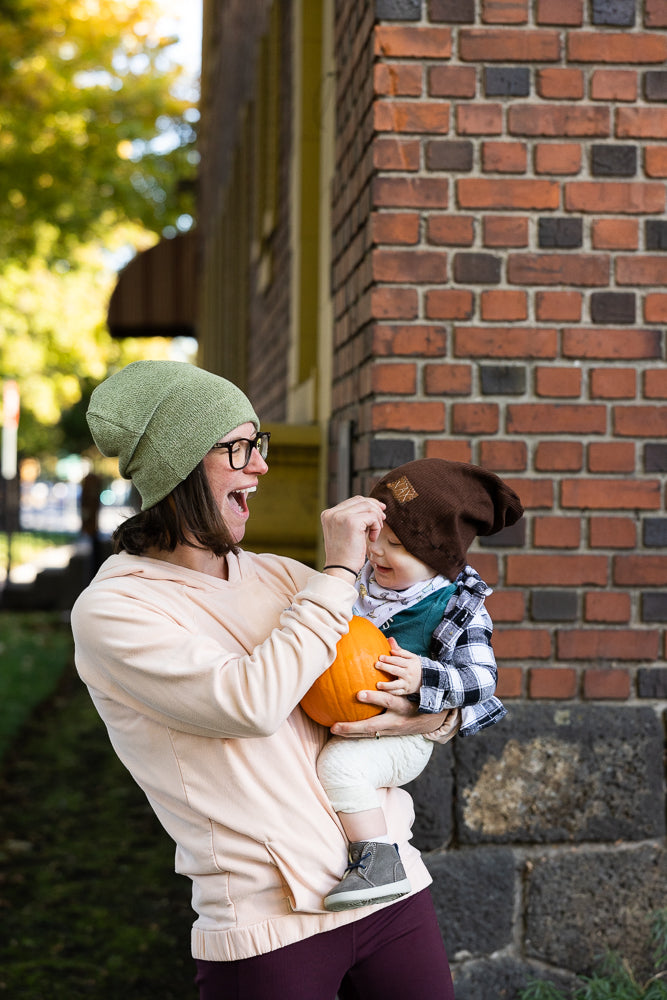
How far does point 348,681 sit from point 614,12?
89.8 inches

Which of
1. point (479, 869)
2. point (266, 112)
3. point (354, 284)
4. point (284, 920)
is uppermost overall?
point (266, 112)

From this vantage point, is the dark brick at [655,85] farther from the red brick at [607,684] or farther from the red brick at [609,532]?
the red brick at [607,684]

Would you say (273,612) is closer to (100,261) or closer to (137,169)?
(137,169)

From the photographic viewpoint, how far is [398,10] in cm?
318

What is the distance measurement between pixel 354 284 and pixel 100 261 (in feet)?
65.8

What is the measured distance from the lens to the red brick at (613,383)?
3.24 meters

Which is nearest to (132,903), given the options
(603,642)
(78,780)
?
(78,780)

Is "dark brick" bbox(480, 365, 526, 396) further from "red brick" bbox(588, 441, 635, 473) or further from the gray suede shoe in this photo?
the gray suede shoe

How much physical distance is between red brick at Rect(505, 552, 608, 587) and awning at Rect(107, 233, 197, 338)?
11.3m

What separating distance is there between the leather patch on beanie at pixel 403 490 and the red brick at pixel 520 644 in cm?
113

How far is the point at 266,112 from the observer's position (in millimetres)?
6898

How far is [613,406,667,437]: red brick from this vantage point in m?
3.25

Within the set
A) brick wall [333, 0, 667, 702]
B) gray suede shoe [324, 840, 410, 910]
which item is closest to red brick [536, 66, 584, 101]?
brick wall [333, 0, 667, 702]

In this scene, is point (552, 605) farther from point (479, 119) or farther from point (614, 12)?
point (614, 12)
